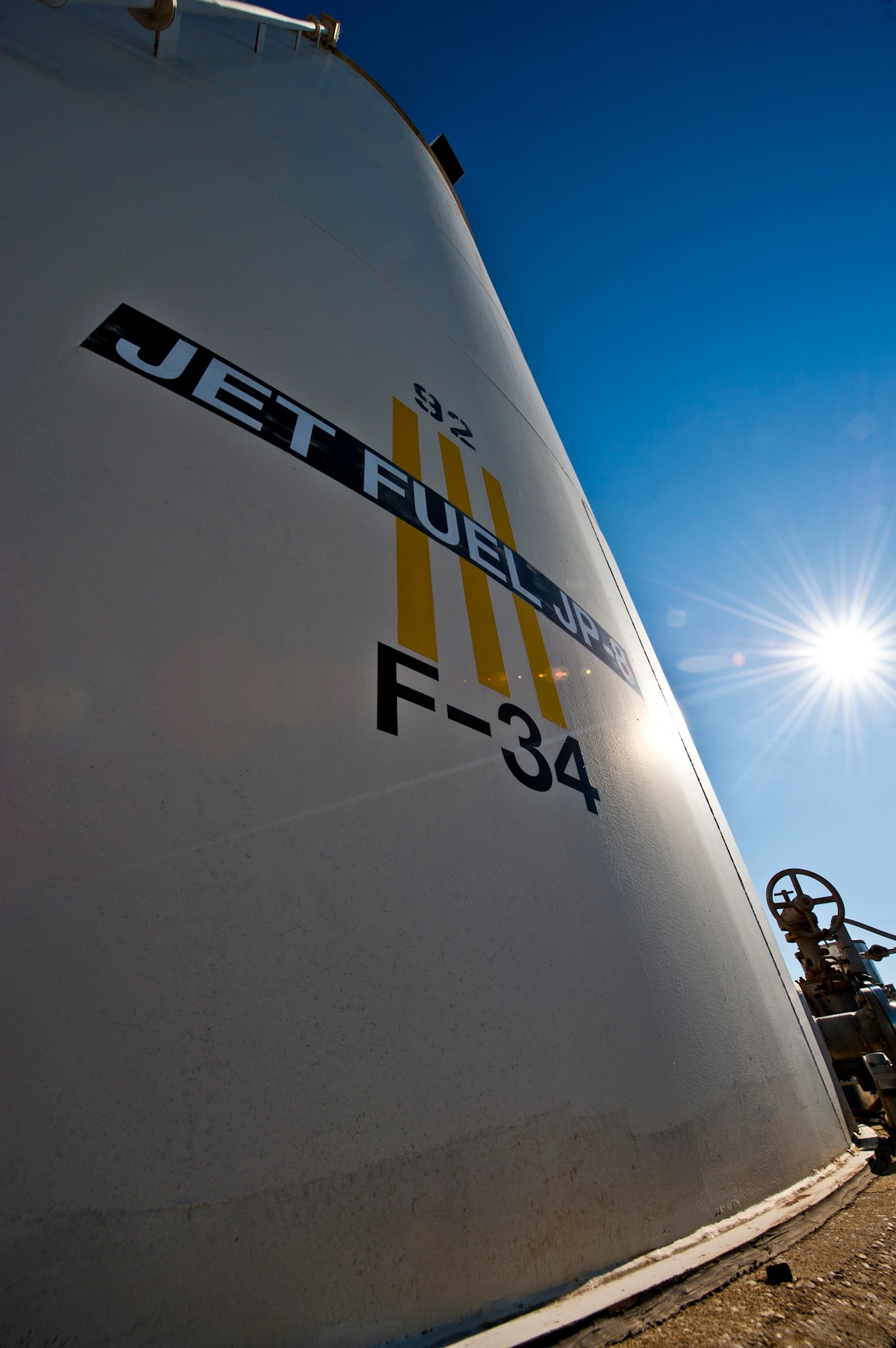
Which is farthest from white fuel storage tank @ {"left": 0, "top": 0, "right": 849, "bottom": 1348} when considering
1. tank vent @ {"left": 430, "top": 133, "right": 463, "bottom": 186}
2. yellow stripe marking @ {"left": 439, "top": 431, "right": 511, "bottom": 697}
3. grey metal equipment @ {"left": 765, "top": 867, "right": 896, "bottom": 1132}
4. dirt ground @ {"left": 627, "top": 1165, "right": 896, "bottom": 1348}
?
tank vent @ {"left": 430, "top": 133, "right": 463, "bottom": 186}

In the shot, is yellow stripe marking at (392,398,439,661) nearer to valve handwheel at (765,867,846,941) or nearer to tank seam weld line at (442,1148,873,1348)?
tank seam weld line at (442,1148,873,1348)

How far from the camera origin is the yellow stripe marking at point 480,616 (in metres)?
2.09

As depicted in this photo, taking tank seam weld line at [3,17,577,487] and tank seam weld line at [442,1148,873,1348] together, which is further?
tank seam weld line at [3,17,577,487]

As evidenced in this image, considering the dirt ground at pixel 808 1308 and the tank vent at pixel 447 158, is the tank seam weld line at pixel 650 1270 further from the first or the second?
the tank vent at pixel 447 158

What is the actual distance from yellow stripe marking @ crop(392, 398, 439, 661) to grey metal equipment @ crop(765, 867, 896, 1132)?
428 cm

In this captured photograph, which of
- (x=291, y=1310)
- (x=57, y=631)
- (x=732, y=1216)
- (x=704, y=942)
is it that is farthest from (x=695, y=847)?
(x=57, y=631)

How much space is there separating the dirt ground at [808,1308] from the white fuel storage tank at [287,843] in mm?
235

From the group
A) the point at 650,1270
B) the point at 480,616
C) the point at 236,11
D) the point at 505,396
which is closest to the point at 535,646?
the point at 480,616

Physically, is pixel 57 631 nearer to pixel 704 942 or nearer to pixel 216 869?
pixel 216 869

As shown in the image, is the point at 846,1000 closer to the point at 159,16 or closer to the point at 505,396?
the point at 505,396

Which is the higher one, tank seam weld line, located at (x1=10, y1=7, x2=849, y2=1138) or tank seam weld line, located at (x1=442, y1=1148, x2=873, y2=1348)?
tank seam weld line, located at (x1=10, y1=7, x2=849, y2=1138)

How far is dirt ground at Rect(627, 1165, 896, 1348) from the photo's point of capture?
→ 38.4 inches

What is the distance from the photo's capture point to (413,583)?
2020 millimetres

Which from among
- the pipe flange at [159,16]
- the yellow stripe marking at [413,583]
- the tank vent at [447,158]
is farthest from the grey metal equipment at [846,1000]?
the tank vent at [447,158]
